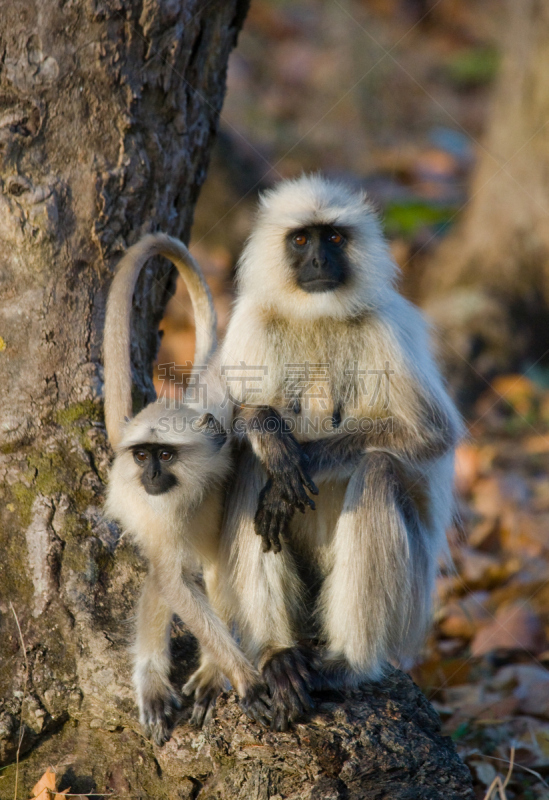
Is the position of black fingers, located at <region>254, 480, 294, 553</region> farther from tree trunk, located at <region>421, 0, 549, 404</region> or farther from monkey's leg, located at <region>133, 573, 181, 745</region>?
tree trunk, located at <region>421, 0, 549, 404</region>

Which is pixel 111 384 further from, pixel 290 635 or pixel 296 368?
pixel 290 635

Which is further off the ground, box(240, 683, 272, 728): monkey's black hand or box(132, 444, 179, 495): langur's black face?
box(132, 444, 179, 495): langur's black face

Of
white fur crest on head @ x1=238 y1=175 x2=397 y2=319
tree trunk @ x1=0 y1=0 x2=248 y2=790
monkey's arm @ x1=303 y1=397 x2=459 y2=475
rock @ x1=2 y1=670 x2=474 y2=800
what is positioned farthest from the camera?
white fur crest on head @ x1=238 y1=175 x2=397 y2=319

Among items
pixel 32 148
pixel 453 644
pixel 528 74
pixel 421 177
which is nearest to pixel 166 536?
pixel 32 148

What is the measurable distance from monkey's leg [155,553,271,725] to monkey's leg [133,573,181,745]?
0.09 meters

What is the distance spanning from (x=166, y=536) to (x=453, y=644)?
209 cm

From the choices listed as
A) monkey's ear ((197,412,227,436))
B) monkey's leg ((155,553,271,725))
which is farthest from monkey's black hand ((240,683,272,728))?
monkey's ear ((197,412,227,436))

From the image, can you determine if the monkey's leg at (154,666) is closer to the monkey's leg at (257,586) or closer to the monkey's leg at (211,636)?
the monkey's leg at (211,636)

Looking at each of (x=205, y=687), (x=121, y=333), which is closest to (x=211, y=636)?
(x=205, y=687)

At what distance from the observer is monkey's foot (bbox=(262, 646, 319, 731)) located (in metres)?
2.50

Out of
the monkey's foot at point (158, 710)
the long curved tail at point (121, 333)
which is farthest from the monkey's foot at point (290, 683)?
the long curved tail at point (121, 333)

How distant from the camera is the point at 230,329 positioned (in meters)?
3.30

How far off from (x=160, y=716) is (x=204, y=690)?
0.65 ft

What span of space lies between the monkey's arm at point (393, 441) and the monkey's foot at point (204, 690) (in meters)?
0.80
